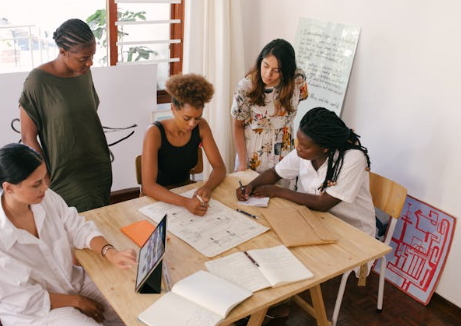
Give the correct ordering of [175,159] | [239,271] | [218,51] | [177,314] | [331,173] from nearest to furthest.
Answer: [177,314] → [239,271] → [331,173] → [175,159] → [218,51]

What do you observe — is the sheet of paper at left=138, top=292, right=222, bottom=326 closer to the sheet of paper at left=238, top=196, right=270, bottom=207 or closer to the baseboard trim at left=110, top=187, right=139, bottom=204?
the sheet of paper at left=238, top=196, right=270, bottom=207

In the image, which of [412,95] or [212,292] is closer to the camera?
[212,292]

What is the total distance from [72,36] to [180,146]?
74 cm

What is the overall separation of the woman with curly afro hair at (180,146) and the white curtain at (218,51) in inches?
47.4

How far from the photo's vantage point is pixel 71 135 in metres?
2.36

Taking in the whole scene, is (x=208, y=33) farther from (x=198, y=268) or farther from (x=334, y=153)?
(x=198, y=268)

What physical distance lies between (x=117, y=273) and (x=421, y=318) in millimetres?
1872

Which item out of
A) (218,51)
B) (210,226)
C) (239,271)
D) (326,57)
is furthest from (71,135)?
(326,57)

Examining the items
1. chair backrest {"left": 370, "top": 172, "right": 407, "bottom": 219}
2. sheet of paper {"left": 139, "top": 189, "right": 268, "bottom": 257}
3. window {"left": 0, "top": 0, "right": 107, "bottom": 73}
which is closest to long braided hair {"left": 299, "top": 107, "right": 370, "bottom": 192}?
chair backrest {"left": 370, "top": 172, "right": 407, "bottom": 219}

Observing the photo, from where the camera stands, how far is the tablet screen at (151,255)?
1.52m

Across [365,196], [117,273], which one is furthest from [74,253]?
[365,196]

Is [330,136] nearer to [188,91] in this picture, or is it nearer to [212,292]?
Answer: [188,91]

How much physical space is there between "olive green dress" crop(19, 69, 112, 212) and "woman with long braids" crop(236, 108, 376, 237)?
812 millimetres

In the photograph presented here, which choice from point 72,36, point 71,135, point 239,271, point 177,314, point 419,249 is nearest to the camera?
point 177,314
